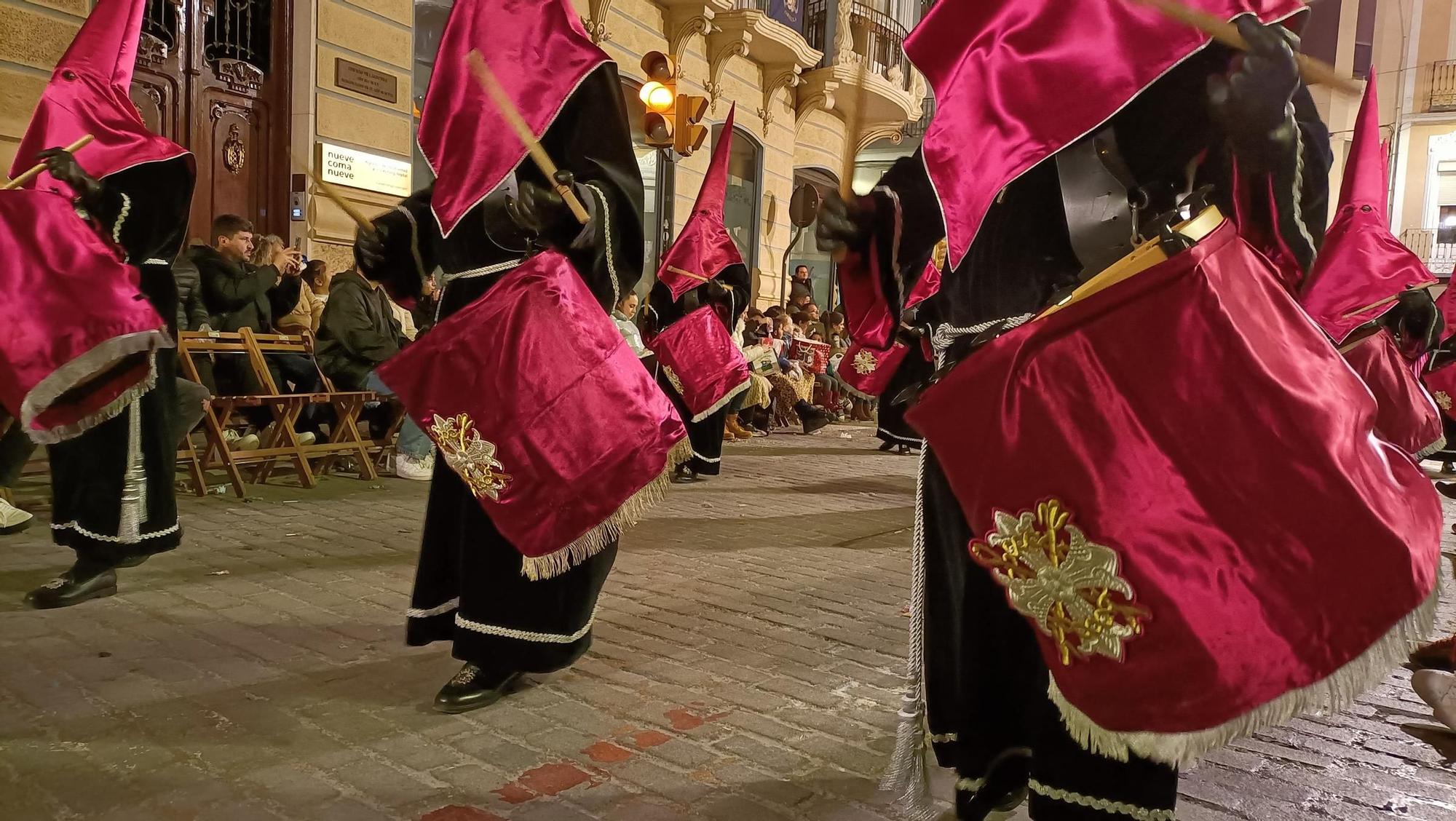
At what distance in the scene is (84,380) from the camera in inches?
147

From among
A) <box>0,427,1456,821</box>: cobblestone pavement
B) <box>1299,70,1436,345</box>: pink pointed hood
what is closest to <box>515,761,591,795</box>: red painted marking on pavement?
<box>0,427,1456,821</box>: cobblestone pavement

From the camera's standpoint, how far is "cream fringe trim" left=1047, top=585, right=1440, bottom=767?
1.47m

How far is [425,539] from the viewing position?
312 centimetres

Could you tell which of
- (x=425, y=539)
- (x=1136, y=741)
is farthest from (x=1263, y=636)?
(x=425, y=539)

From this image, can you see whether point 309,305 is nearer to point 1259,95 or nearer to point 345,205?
point 345,205

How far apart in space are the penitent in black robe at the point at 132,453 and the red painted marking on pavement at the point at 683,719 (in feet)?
7.88

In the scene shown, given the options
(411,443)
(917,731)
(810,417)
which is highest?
(917,731)

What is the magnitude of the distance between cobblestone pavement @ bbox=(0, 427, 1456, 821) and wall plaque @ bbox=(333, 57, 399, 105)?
19.0 ft

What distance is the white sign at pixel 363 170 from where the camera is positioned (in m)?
9.25

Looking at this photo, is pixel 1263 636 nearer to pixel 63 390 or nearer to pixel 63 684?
pixel 63 684

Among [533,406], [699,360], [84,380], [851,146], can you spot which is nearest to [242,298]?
[699,360]

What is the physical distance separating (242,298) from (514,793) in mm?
5829

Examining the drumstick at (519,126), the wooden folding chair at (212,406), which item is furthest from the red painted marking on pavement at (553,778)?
the wooden folding chair at (212,406)

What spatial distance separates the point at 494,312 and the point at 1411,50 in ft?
103
